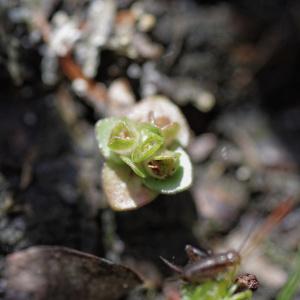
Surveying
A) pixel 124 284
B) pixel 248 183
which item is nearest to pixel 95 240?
pixel 124 284

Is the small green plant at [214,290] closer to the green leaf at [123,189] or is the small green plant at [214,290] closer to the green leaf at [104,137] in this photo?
the green leaf at [123,189]

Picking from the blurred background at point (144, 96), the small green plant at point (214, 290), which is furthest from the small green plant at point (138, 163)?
A: the small green plant at point (214, 290)

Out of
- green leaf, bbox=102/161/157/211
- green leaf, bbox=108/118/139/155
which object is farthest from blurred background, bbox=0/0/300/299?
green leaf, bbox=108/118/139/155

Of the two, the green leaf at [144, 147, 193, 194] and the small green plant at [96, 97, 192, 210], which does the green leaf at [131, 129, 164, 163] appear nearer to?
the small green plant at [96, 97, 192, 210]

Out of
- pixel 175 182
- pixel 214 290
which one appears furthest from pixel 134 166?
pixel 214 290

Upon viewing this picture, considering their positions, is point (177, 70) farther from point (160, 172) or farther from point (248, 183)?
point (160, 172)

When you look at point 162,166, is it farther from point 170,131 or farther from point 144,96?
point 144,96
